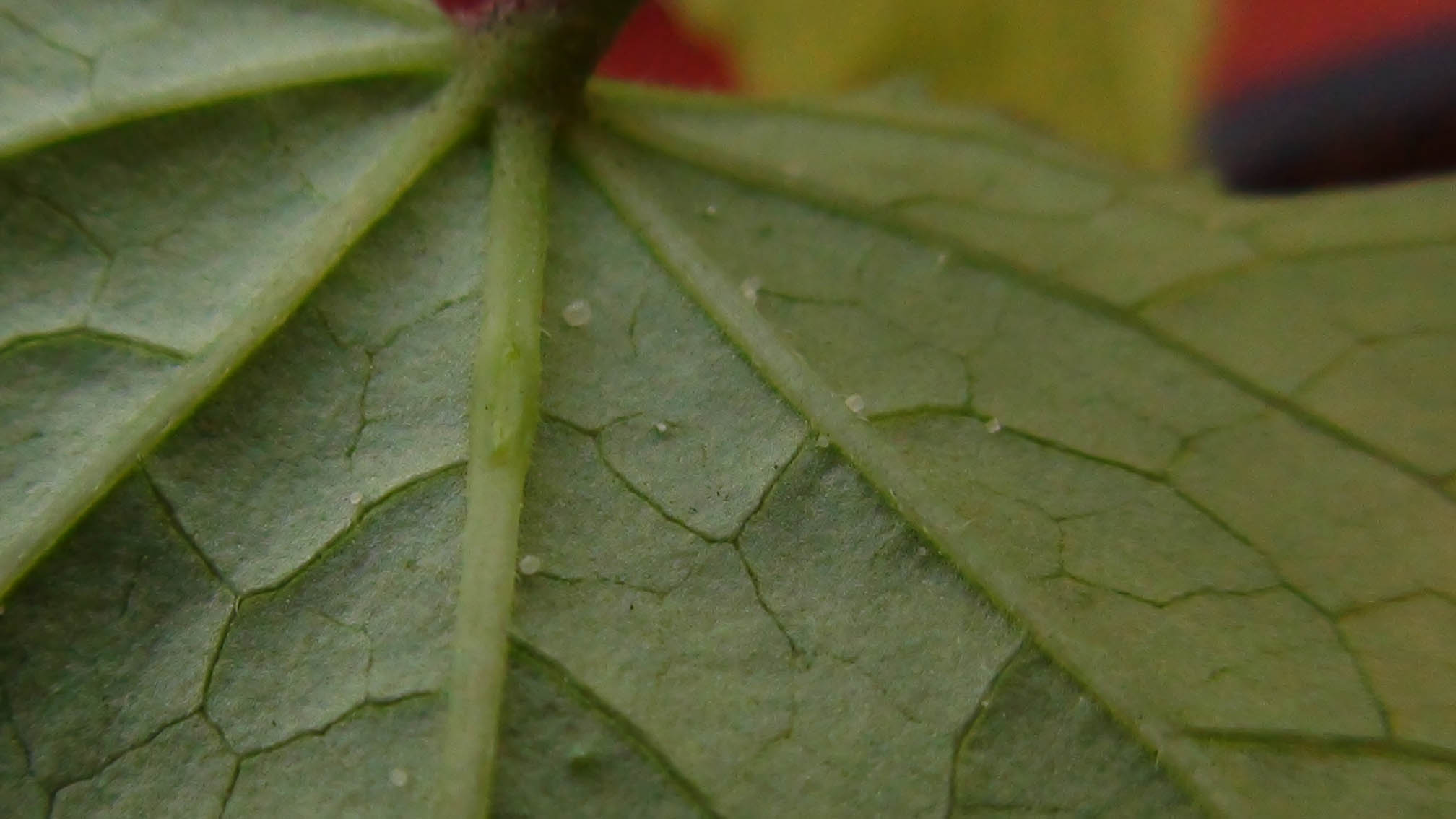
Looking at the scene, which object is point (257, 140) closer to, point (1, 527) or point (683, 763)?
point (1, 527)

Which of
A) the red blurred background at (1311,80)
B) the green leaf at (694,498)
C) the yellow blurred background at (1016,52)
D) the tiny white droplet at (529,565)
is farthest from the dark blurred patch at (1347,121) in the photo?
the tiny white droplet at (529,565)

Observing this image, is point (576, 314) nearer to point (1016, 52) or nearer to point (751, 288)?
point (751, 288)

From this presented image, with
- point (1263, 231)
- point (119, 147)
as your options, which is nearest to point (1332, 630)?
point (1263, 231)

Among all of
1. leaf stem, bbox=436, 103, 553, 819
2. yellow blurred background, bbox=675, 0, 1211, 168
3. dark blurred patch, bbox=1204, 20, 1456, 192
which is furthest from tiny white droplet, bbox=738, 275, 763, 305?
dark blurred patch, bbox=1204, 20, 1456, 192

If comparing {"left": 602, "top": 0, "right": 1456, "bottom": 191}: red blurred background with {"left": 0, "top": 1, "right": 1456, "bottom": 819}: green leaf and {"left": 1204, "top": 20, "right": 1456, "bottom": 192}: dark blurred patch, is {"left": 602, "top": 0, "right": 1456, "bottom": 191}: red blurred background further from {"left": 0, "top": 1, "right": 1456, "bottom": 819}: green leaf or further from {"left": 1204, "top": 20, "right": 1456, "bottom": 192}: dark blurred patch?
{"left": 0, "top": 1, "right": 1456, "bottom": 819}: green leaf

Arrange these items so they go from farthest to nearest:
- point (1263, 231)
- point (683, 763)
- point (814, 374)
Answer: point (1263, 231) → point (814, 374) → point (683, 763)

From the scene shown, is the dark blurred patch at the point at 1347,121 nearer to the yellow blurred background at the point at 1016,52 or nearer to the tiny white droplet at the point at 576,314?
the yellow blurred background at the point at 1016,52

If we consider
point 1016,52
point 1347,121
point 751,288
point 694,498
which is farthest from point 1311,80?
point 694,498
